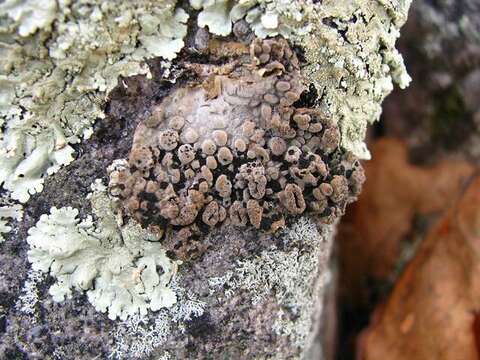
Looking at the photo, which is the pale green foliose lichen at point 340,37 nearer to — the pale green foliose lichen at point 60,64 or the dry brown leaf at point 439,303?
the pale green foliose lichen at point 60,64

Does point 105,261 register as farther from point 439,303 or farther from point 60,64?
point 439,303

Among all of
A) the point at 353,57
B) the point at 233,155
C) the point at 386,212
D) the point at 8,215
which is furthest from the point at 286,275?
the point at 386,212

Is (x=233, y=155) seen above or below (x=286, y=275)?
above

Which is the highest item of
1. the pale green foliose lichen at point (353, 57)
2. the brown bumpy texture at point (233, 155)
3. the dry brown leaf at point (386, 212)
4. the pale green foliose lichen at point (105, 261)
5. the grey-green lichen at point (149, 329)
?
the pale green foliose lichen at point (353, 57)

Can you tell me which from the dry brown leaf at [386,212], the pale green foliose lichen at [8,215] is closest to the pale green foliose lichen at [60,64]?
the pale green foliose lichen at [8,215]

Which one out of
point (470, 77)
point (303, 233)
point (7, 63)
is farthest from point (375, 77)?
point (470, 77)

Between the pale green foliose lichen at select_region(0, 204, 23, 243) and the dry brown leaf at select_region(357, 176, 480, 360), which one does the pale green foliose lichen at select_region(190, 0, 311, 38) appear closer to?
the pale green foliose lichen at select_region(0, 204, 23, 243)
